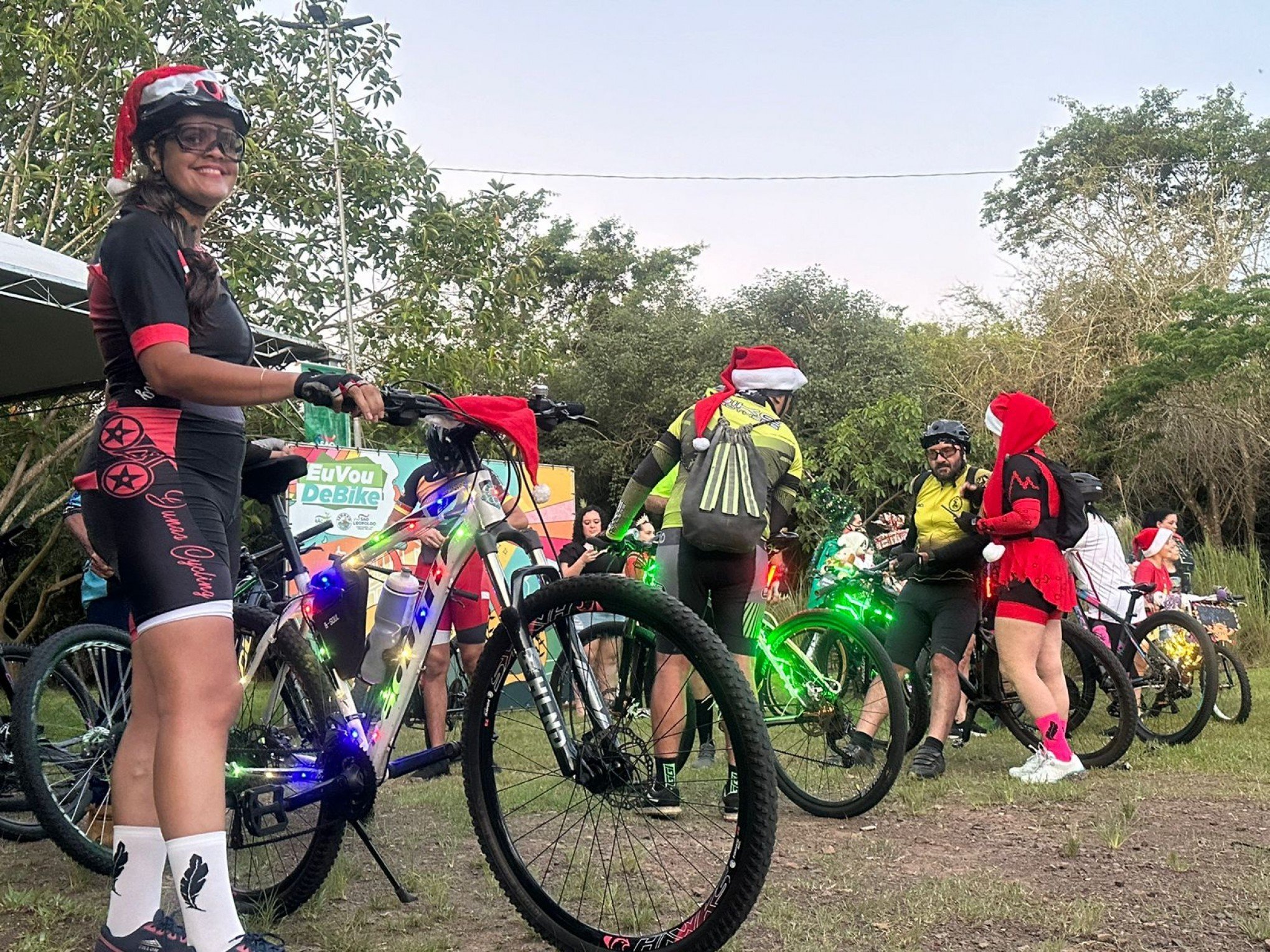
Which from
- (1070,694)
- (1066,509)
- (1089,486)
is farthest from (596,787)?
(1089,486)

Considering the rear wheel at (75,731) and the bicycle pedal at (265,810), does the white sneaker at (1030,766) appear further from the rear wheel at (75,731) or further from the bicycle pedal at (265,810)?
the rear wheel at (75,731)

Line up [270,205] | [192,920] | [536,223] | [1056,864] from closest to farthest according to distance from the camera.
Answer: [192,920], [1056,864], [270,205], [536,223]

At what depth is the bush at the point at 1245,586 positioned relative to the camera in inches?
484

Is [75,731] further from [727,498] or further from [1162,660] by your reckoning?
[1162,660]

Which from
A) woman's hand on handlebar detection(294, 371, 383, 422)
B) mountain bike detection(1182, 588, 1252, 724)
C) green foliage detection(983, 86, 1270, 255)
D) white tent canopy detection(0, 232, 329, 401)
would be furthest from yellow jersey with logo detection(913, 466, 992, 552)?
green foliage detection(983, 86, 1270, 255)

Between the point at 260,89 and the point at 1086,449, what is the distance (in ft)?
47.0

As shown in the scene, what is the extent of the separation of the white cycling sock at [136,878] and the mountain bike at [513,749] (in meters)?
0.61

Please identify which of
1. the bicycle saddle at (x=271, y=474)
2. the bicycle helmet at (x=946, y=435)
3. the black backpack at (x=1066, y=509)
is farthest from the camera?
the bicycle helmet at (x=946, y=435)

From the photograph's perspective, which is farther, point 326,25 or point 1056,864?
point 326,25

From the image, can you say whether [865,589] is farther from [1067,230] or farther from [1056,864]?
[1067,230]

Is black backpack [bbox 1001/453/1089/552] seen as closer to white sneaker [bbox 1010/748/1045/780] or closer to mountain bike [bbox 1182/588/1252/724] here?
white sneaker [bbox 1010/748/1045/780]

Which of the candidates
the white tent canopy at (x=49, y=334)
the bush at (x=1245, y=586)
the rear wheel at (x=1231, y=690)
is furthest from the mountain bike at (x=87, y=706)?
the bush at (x=1245, y=586)

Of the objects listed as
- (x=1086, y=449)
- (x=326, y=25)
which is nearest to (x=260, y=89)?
(x=326, y=25)

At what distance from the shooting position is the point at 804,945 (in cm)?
300
